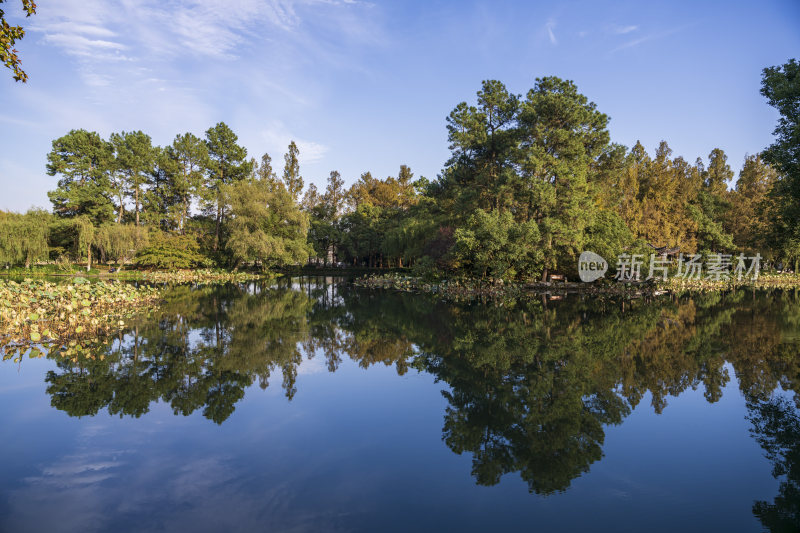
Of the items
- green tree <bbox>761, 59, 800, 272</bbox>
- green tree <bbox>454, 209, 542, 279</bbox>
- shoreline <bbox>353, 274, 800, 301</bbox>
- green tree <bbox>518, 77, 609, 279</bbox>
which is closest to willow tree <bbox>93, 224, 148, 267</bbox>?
shoreline <bbox>353, 274, 800, 301</bbox>

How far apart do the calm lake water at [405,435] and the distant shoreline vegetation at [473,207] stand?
1154cm

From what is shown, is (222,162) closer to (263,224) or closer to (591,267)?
(263,224)

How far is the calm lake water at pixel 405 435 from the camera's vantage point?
393 centimetres

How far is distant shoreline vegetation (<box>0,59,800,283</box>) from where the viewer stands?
24766 millimetres

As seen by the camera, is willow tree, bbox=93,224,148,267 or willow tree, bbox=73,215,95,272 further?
willow tree, bbox=93,224,148,267

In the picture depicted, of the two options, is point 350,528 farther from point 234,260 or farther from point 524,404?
point 234,260

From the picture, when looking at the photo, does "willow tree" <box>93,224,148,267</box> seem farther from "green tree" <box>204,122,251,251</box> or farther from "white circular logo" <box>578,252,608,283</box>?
"white circular logo" <box>578,252,608,283</box>

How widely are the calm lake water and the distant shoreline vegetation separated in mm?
11540

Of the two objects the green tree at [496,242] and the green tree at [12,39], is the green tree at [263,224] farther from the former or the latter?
the green tree at [12,39]

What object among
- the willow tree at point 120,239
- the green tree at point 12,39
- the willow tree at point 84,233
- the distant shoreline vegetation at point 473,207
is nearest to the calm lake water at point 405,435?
the green tree at point 12,39

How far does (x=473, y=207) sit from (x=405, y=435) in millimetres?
23983

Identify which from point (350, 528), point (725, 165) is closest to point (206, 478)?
point (350, 528)

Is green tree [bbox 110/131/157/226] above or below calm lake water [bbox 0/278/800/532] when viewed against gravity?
above

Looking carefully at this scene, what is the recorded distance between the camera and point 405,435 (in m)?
5.73
